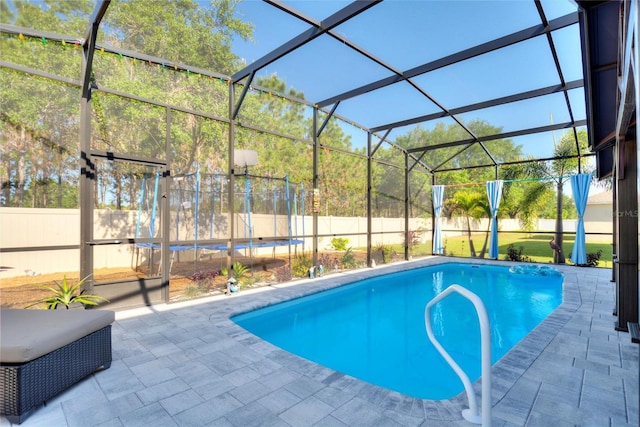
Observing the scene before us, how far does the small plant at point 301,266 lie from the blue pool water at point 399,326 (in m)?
1.07

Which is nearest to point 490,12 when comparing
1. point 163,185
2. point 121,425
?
point 163,185

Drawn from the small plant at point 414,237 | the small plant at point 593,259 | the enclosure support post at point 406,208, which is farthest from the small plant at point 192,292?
the small plant at point 593,259

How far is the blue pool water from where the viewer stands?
348cm

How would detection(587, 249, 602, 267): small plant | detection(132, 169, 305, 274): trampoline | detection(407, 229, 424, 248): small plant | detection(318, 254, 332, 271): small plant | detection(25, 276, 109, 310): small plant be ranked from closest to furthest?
detection(25, 276, 109, 310): small plant
detection(132, 169, 305, 274): trampoline
detection(318, 254, 332, 271): small plant
detection(587, 249, 602, 267): small plant
detection(407, 229, 424, 248): small plant

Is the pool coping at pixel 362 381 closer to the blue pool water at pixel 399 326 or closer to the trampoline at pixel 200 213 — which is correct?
the blue pool water at pixel 399 326

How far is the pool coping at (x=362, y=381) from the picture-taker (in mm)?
2244

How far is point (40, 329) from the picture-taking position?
227cm

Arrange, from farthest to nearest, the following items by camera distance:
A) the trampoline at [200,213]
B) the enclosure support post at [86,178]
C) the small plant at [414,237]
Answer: the small plant at [414,237], the trampoline at [200,213], the enclosure support post at [86,178]

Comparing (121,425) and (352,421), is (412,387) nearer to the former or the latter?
(352,421)

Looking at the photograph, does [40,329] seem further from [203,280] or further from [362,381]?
[203,280]

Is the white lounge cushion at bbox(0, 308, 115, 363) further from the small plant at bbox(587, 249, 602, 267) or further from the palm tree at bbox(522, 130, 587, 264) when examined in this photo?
the small plant at bbox(587, 249, 602, 267)

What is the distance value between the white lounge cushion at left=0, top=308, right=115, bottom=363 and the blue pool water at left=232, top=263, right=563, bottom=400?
221 cm

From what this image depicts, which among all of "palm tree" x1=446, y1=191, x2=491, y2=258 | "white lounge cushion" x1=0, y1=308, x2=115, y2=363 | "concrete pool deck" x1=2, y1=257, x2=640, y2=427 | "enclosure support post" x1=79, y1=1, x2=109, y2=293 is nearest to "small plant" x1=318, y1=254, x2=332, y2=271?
"concrete pool deck" x1=2, y1=257, x2=640, y2=427

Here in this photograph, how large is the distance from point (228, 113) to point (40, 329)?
5.34m
